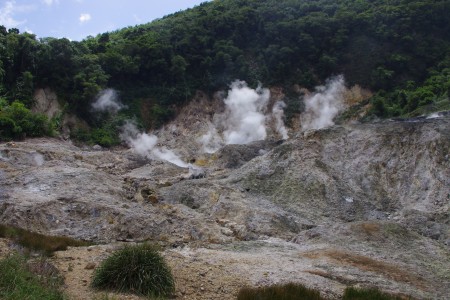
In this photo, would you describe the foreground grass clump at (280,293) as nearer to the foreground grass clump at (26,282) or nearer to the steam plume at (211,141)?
the foreground grass clump at (26,282)

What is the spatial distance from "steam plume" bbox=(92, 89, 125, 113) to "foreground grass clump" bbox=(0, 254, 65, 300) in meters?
31.6

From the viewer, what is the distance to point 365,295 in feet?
34.9

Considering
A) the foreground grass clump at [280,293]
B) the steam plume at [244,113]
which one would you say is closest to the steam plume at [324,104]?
the steam plume at [244,113]

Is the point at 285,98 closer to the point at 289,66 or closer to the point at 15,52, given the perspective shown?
the point at 289,66

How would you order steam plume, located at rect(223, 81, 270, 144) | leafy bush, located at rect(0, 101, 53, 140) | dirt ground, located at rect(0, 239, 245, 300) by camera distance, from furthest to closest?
1. steam plume, located at rect(223, 81, 270, 144)
2. leafy bush, located at rect(0, 101, 53, 140)
3. dirt ground, located at rect(0, 239, 245, 300)

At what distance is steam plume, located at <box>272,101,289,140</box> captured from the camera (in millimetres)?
41094

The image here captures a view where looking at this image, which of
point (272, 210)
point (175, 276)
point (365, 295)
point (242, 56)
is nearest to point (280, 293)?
point (365, 295)

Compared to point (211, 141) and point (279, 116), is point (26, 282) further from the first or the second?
point (279, 116)

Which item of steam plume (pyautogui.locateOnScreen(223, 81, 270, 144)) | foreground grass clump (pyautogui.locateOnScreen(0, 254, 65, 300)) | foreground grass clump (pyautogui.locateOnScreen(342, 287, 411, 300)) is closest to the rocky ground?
foreground grass clump (pyautogui.locateOnScreen(342, 287, 411, 300))

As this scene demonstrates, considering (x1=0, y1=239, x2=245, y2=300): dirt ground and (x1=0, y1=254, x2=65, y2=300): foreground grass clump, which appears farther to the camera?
(x1=0, y1=239, x2=245, y2=300): dirt ground

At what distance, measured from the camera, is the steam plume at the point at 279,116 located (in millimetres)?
41094

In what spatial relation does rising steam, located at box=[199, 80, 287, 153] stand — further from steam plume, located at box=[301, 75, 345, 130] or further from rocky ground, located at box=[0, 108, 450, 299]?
rocky ground, located at box=[0, 108, 450, 299]

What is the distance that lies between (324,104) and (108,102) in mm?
18530

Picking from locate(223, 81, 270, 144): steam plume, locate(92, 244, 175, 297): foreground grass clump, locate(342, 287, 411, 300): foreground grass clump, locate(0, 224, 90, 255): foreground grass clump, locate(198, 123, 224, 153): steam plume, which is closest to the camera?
locate(92, 244, 175, 297): foreground grass clump
